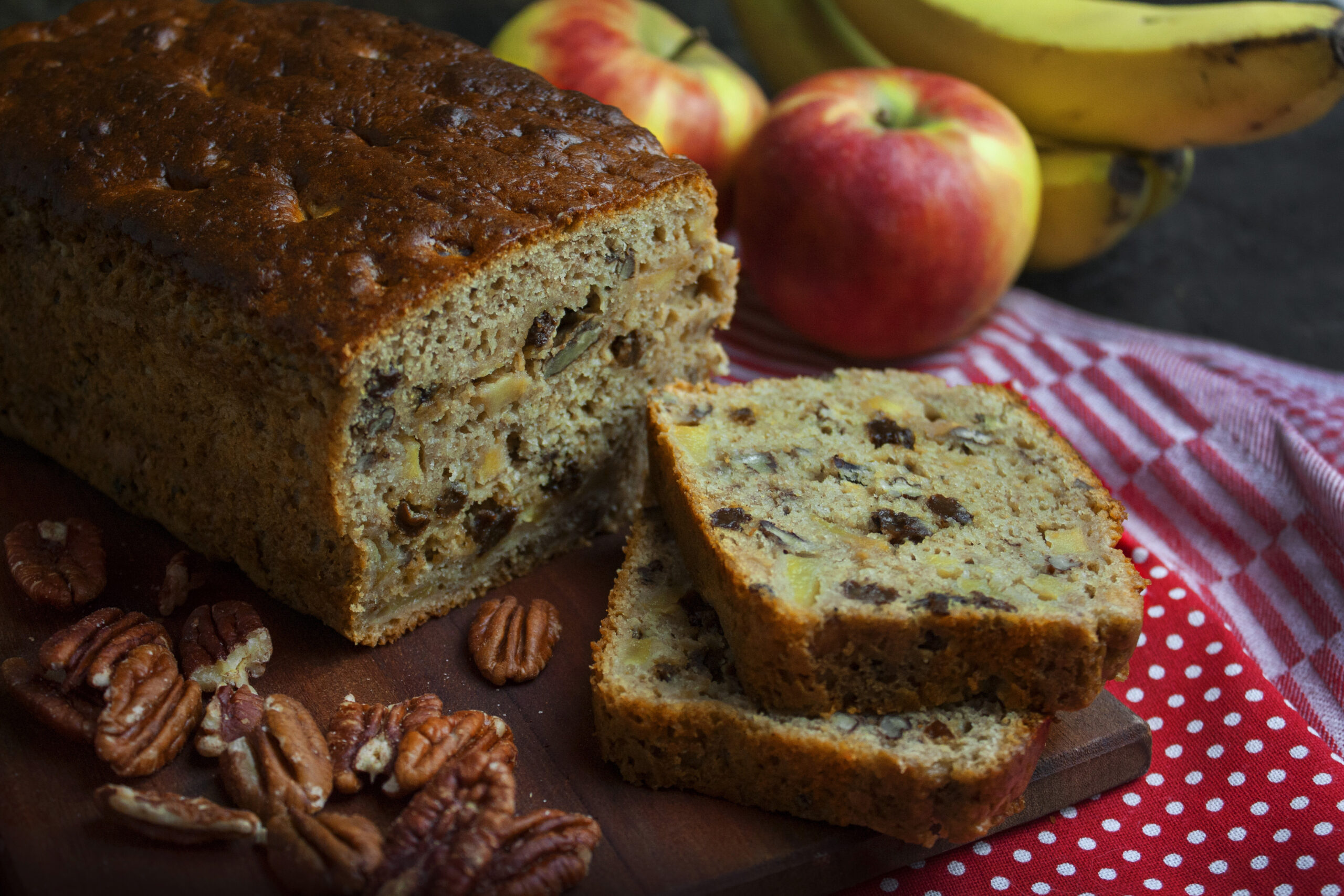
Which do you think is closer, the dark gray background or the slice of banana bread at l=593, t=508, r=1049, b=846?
the slice of banana bread at l=593, t=508, r=1049, b=846

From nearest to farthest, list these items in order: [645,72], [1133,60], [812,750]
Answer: [812,750], [1133,60], [645,72]

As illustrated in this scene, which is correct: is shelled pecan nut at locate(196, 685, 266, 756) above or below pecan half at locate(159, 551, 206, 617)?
above

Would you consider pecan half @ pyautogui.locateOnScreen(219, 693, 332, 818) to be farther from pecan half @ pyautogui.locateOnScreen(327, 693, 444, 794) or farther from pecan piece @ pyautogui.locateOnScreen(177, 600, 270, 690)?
pecan piece @ pyautogui.locateOnScreen(177, 600, 270, 690)

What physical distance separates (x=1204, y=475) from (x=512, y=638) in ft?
6.17

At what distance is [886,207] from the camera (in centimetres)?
326

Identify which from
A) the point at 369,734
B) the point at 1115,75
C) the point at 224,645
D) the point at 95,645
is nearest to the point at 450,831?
the point at 369,734

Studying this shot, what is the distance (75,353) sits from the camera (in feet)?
8.80

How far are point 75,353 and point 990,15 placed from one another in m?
2.78

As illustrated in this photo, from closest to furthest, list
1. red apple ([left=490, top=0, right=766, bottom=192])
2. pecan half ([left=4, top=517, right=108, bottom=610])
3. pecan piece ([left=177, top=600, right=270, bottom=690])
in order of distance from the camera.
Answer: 1. pecan piece ([left=177, top=600, right=270, bottom=690])
2. pecan half ([left=4, top=517, right=108, bottom=610])
3. red apple ([left=490, top=0, right=766, bottom=192])

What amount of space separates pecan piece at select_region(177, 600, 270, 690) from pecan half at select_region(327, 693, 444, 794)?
8.5 inches

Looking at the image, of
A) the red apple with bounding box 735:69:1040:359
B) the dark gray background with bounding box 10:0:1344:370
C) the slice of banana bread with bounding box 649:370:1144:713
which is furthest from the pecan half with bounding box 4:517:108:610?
the dark gray background with bounding box 10:0:1344:370

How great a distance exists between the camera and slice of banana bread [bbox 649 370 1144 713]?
2078mm

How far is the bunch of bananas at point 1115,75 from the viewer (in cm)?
326

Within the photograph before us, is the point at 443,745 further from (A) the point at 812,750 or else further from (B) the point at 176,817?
(A) the point at 812,750
